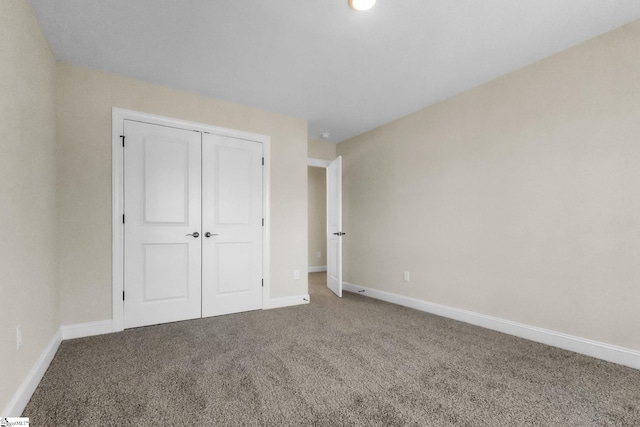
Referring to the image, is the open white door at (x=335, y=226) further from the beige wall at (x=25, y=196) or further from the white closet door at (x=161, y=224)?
the beige wall at (x=25, y=196)

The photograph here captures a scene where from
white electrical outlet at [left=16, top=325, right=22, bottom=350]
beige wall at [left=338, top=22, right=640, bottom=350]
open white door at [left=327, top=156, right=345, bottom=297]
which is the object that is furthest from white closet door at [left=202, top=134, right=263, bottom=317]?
beige wall at [left=338, top=22, right=640, bottom=350]

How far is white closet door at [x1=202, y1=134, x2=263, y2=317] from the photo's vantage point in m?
3.27

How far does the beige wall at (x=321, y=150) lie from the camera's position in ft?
16.0

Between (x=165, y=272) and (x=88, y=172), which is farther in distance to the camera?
(x=165, y=272)

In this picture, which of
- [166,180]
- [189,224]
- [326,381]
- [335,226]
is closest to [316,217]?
[335,226]

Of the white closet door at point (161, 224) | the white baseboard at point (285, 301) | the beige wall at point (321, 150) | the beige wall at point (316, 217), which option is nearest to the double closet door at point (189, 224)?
the white closet door at point (161, 224)

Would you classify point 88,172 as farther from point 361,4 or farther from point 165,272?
point 361,4

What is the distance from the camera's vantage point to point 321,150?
499cm

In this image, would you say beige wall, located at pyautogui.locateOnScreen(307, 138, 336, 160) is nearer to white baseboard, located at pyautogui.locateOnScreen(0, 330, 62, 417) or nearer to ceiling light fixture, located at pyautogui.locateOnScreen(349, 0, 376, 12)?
ceiling light fixture, located at pyautogui.locateOnScreen(349, 0, 376, 12)

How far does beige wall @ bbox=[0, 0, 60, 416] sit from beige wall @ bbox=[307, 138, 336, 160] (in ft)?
10.8

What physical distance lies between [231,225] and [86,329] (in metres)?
1.64

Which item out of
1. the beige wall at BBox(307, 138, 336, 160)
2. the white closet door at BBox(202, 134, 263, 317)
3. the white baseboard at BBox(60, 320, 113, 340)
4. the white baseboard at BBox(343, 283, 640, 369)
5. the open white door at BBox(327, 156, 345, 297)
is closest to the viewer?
the white baseboard at BBox(343, 283, 640, 369)

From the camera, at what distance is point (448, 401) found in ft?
5.37

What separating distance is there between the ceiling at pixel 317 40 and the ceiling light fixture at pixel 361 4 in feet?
0.16
